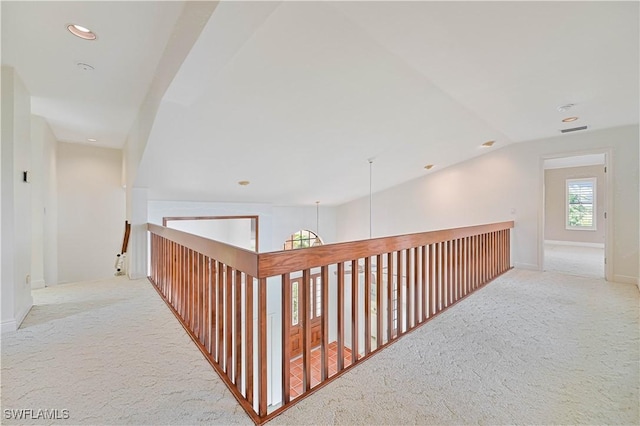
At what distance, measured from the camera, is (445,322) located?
2.77 m

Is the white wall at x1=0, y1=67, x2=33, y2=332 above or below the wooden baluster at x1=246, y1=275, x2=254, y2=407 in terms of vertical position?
above

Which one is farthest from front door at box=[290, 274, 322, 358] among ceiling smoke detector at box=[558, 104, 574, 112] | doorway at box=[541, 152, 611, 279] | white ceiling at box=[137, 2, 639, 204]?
doorway at box=[541, 152, 611, 279]

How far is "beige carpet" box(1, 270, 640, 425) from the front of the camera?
1.54 m

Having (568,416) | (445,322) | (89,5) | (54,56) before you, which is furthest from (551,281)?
(54,56)

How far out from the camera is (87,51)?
7.60 ft

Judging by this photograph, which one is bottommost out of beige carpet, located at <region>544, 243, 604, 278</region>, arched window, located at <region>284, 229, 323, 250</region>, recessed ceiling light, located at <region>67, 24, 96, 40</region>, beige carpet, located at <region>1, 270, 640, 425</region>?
beige carpet, located at <region>1, 270, 640, 425</region>

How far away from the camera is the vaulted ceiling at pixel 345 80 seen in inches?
75.1

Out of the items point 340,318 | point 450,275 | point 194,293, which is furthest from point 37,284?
point 450,275

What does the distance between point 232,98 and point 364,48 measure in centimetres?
132

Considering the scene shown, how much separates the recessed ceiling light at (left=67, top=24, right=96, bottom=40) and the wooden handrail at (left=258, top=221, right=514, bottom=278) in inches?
86.6

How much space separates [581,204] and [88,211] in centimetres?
1220

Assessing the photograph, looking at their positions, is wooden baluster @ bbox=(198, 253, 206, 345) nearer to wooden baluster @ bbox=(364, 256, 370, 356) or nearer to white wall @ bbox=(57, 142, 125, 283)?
wooden baluster @ bbox=(364, 256, 370, 356)

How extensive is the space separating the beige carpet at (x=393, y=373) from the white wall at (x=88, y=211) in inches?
104

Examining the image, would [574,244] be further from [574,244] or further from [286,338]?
[286,338]
